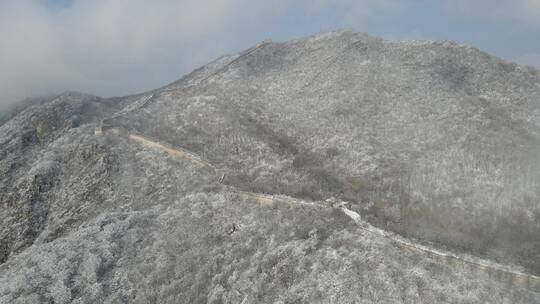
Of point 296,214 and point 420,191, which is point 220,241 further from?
point 420,191

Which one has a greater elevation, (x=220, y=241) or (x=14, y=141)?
(x=14, y=141)

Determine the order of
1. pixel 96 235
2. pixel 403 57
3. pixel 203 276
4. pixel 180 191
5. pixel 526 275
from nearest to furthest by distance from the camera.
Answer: pixel 526 275 → pixel 203 276 → pixel 96 235 → pixel 180 191 → pixel 403 57

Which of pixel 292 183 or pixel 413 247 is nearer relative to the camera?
pixel 413 247

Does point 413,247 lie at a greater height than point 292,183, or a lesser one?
lesser

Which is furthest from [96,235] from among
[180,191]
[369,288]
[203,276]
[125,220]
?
[369,288]

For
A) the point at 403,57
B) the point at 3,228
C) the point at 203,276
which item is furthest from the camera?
the point at 403,57

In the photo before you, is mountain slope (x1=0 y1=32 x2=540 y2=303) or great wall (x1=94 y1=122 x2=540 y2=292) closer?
great wall (x1=94 y1=122 x2=540 y2=292)

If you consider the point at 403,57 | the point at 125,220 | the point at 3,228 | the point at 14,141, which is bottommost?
the point at 3,228

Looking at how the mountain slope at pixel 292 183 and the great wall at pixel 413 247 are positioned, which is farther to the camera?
the mountain slope at pixel 292 183
